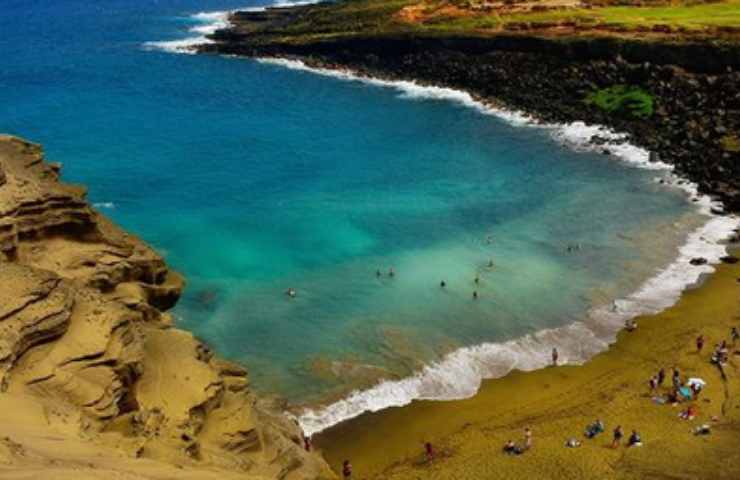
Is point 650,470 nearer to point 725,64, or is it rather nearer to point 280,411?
point 280,411

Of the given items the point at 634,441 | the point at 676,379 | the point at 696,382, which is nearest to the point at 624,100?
the point at 696,382

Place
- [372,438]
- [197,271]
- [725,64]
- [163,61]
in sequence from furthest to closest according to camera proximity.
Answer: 1. [163,61]
2. [725,64]
3. [197,271]
4. [372,438]

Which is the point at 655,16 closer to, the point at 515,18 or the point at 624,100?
the point at 515,18

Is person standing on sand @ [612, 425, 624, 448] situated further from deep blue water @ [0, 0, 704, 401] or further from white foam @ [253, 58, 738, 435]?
deep blue water @ [0, 0, 704, 401]

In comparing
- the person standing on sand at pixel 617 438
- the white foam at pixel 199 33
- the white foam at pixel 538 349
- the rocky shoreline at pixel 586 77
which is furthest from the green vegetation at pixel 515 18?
the person standing on sand at pixel 617 438

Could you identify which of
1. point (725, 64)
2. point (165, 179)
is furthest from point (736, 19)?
point (165, 179)

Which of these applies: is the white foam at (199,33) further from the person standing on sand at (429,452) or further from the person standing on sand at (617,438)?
the person standing on sand at (617,438)
